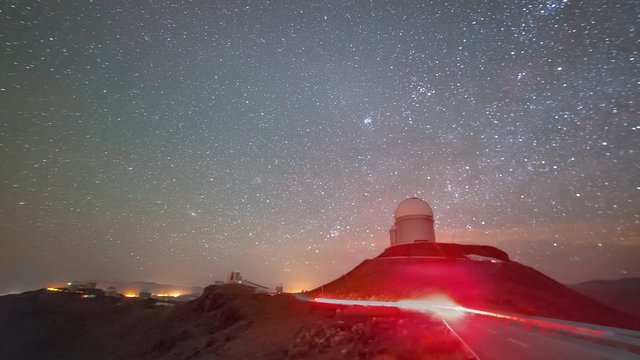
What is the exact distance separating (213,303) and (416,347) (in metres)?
25.3

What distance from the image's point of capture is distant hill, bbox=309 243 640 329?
28.7m

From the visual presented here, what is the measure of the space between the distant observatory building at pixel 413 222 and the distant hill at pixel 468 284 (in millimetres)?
1584

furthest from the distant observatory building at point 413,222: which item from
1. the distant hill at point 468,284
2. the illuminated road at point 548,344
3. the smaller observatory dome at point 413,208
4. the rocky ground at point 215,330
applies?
the illuminated road at point 548,344

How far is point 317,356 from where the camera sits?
1194 centimetres

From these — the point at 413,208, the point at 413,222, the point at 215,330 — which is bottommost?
the point at 215,330

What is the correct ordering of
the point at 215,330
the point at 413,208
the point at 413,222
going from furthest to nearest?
the point at 413,208, the point at 413,222, the point at 215,330

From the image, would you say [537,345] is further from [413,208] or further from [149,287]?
[149,287]

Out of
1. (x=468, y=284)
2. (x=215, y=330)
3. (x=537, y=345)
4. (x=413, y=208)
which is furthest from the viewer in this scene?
→ (x=413, y=208)

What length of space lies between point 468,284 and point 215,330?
24854 millimetres

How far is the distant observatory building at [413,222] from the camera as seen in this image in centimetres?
4591

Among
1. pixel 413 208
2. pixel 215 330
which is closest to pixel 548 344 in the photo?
pixel 215 330

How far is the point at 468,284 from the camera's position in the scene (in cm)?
3394

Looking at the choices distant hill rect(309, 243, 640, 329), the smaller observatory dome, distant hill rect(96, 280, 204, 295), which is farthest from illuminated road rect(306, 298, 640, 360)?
distant hill rect(96, 280, 204, 295)

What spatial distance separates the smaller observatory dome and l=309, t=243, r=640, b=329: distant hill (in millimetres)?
4798
